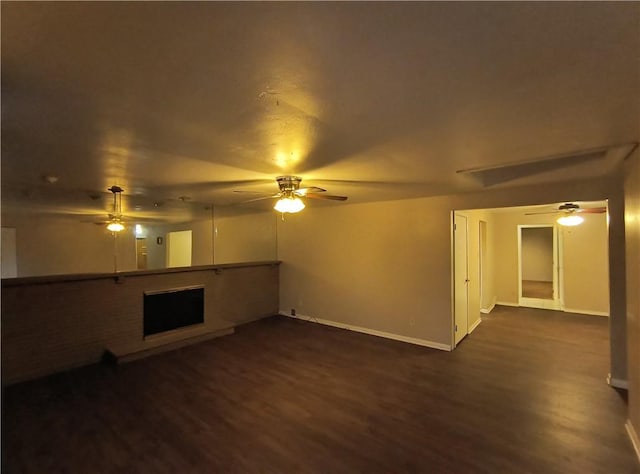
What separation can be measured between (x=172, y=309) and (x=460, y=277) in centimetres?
501

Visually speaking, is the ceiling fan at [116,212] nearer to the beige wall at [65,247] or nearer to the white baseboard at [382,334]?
the beige wall at [65,247]

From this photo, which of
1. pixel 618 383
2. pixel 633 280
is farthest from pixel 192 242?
pixel 618 383

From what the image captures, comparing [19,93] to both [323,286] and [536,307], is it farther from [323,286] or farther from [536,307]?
[536,307]

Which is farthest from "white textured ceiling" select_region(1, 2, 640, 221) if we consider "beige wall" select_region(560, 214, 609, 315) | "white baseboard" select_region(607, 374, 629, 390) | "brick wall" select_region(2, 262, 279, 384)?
"beige wall" select_region(560, 214, 609, 315)

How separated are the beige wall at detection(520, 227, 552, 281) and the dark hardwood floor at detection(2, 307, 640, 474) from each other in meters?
7.86

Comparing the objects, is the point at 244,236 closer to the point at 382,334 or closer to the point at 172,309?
the point at 172,309

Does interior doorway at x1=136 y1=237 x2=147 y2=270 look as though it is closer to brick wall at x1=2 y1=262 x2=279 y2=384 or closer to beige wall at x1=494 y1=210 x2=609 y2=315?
brick wall at x1=2 y1=262 x2=279 y2=384

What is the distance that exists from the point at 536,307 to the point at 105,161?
9.25m

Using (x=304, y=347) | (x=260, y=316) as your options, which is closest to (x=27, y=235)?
(x=260, y=316)

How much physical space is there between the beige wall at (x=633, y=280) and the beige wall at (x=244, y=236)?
19.2ft

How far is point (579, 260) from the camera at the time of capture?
22.7ft

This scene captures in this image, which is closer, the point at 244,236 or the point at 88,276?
the point at 88,276

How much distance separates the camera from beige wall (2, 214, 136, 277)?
5504mm

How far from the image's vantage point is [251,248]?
7.32 m
